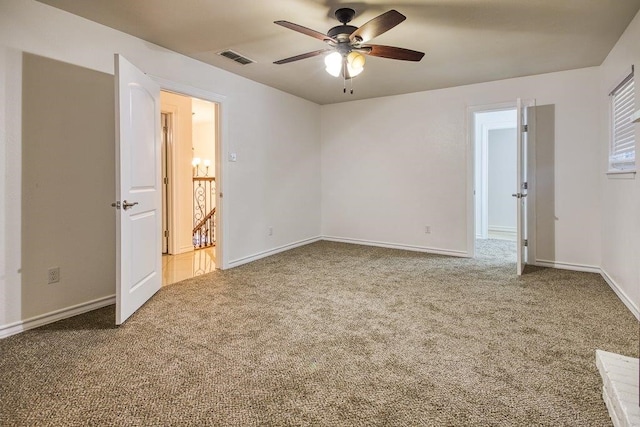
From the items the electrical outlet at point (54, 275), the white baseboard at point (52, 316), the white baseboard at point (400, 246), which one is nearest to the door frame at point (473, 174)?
the white baseboard at point (400, 246)

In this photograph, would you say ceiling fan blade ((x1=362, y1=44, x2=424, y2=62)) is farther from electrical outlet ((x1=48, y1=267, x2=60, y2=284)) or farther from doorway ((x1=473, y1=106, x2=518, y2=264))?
doorway ((x1=473, y1=106, x2=518, y2=264))

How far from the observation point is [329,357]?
2105mm

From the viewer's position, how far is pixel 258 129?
4.70m

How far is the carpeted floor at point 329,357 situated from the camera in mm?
1609

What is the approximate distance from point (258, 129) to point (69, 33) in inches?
91.1

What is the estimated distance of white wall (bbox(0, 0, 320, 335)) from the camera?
2404 mm

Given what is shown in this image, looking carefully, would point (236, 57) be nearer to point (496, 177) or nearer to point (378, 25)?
point (378, 25)

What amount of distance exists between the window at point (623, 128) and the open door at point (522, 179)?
0.79m

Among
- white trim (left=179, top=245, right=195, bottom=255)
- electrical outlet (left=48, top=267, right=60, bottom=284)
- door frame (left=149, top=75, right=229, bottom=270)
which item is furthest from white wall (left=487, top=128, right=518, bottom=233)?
electrical outlet (left=48, top=267, right=60, bottom=284)

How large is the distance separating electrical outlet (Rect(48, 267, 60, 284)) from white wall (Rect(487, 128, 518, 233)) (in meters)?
7.36

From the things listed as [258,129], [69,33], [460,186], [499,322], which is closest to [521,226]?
[460,186]

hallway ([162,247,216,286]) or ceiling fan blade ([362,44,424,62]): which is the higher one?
ceiling fan blade ([362,44,424,62])

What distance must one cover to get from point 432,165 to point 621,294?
266 centimetres

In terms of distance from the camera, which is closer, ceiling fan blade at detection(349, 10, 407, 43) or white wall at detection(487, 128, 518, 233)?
ceiling fan blade at detection(349, 10, 407, 43)
